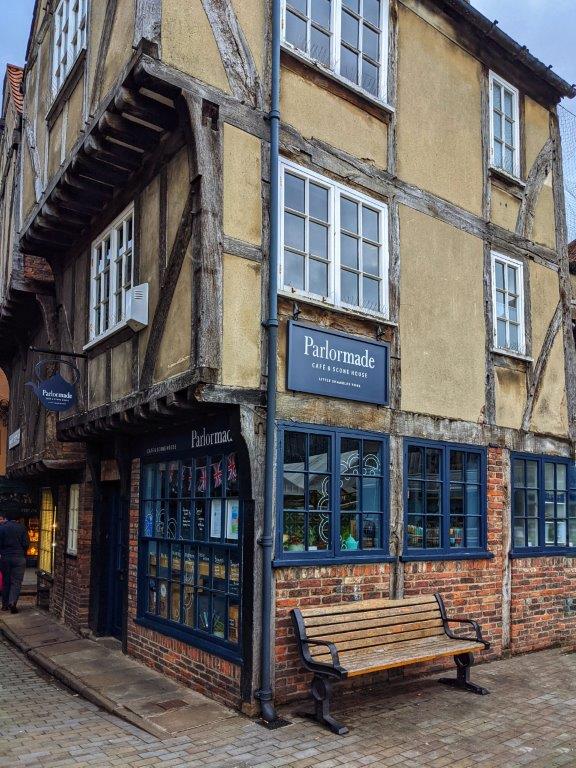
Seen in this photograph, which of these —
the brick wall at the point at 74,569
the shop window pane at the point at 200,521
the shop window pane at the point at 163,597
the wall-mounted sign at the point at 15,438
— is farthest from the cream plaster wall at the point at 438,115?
the wall-mounted sign at the point at 15,438

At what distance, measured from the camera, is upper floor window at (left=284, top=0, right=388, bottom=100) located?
7.56 meters

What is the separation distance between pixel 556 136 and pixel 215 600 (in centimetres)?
867

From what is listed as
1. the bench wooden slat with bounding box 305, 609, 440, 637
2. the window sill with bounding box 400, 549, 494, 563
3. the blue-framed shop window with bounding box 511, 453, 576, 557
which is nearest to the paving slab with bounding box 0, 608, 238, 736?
the bench wooden slat with bounding box 305, 609, 440, 637

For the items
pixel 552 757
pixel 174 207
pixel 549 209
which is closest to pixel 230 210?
pixel 174 207

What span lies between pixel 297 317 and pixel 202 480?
1.99m

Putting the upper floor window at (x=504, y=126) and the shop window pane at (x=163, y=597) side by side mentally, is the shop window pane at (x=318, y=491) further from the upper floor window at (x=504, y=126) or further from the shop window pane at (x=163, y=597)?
the upper floor window at (x=504, y=126)

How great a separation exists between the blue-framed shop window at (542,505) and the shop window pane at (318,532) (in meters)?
3.39

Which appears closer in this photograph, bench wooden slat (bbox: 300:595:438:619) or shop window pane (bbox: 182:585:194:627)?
bench wooden slat (bbox: 300:595:438:619)

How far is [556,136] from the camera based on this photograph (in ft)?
36.4

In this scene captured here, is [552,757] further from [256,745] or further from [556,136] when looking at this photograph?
[556,136]

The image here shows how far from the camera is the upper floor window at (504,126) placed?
1000cm

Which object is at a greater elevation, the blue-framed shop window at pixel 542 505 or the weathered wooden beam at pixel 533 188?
the weathered wooden beam at pixel 533 188

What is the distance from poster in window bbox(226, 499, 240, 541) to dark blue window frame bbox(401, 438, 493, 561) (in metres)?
2.09

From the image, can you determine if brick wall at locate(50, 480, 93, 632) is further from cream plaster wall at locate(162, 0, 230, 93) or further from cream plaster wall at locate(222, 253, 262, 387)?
cream plaster wall at locate(162, 0, 230, 93)
